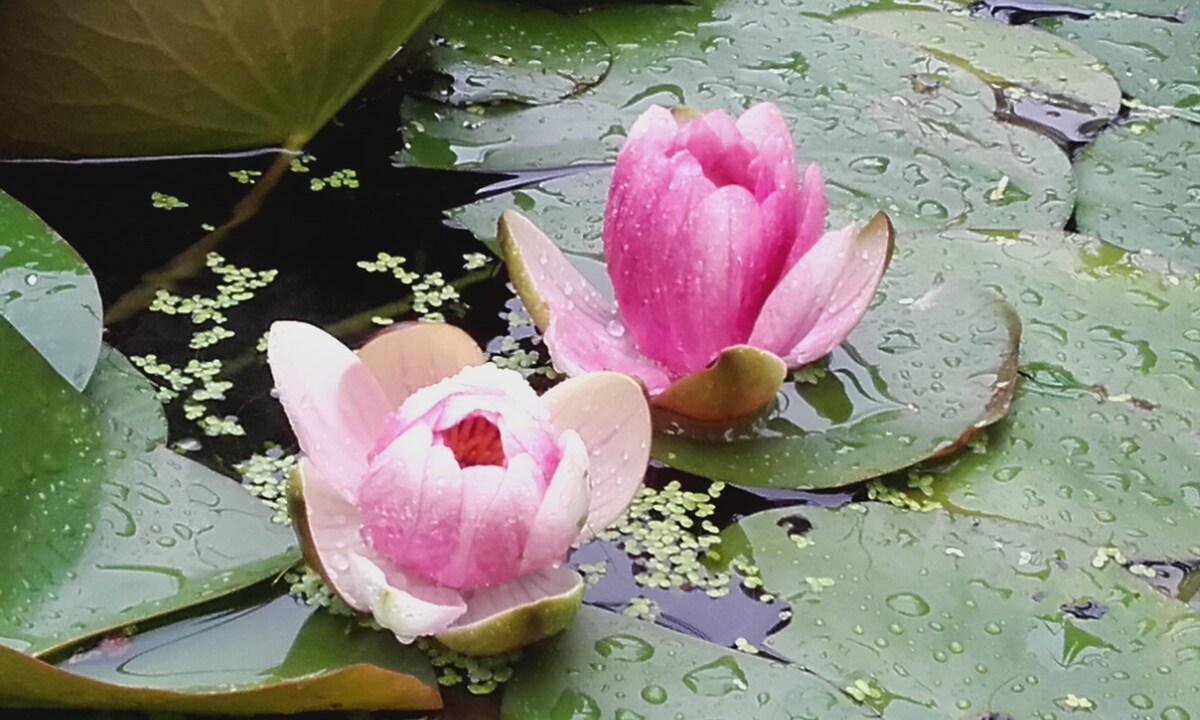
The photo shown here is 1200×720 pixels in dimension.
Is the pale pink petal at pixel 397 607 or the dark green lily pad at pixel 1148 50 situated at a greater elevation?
the pale pink petal at pixel 397 607

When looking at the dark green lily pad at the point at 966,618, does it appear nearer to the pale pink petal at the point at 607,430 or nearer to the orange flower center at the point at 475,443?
the pale pink petal at the point at 607,430

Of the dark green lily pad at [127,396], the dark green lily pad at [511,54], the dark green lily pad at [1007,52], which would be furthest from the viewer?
the dark green lily pad at [1007,52]

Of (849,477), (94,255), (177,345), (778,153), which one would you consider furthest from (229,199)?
(849,477)

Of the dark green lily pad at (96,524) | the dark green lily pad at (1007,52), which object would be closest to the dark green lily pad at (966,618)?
the dark green lily pad at (96,524)

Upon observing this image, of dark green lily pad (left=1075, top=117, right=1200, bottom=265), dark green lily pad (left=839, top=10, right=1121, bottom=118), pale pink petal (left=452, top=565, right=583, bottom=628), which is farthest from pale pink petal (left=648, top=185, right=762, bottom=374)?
dark green lily pad (left=839, top=10, right=1121, bottom=118)

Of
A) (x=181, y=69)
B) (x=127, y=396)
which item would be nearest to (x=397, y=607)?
(x=127, y=396)
